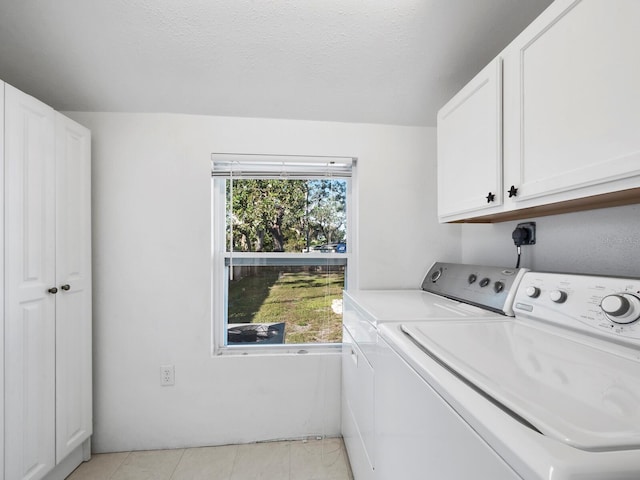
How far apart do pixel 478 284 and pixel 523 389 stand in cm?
92

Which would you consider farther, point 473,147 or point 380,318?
point 473,147

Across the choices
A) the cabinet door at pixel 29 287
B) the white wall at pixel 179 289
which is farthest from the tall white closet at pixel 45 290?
the white wall at pixel 179 289

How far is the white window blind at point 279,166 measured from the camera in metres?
1.89

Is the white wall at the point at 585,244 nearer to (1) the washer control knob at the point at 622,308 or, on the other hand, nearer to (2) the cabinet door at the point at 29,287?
(1) the washer control knob at the point at 622,308

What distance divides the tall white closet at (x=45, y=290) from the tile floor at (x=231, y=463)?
20 cm

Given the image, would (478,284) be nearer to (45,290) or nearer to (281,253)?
(281,253)

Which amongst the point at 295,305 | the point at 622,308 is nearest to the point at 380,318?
the point at 622,308

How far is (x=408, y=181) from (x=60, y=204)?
6.45 feet

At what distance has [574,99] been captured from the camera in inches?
32.0

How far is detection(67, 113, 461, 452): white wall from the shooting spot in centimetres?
175

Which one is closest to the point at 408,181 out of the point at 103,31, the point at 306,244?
the point at 306,244

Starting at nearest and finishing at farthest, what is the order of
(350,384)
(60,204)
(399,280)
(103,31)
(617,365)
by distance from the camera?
(617,365) → (103,31) → (60,204) → (350,384) → (399,280)

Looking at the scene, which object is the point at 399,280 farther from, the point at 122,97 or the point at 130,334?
the point at 122,97

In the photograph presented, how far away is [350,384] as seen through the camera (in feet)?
5.18
